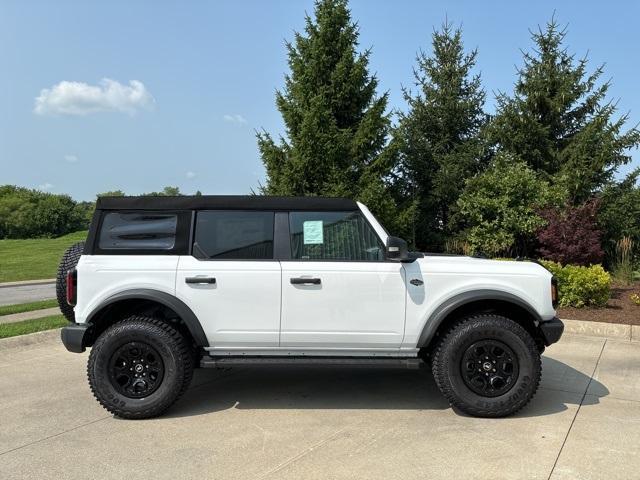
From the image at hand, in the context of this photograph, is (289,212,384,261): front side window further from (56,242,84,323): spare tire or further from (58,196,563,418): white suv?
(56,242,84,323): spare tire

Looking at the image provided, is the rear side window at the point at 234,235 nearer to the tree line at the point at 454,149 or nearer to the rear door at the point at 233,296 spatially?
the rear door at the point at 233,296

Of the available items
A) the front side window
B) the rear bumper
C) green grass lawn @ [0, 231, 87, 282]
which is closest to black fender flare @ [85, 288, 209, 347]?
the rear bumper

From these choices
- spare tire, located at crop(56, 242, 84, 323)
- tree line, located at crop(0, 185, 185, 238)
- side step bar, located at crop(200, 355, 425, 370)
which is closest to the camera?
side step bar, located at crop(200, 355, 425, 370)

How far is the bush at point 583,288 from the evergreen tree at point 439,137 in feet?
19.3

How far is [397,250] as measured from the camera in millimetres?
4312

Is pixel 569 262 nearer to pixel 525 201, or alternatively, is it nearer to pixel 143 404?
pixel 525 201

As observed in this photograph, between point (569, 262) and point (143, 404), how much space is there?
8749 millimetres

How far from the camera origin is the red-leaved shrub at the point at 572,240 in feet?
33.3

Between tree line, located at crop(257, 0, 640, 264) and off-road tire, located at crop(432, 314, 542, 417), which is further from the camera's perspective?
tree line, located at crop(257, 0, 640, 264)

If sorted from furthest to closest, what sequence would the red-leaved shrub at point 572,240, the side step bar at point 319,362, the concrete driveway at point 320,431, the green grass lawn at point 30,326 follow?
the red-leaved shrub at point 572,240, the green grass lawn at point 30,326, the side step bar at point 319,362, the concrete driveway at point 320,431

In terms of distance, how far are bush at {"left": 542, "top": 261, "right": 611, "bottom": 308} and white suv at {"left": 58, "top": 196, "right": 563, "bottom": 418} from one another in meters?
4.44

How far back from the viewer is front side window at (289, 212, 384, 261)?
4500 mm

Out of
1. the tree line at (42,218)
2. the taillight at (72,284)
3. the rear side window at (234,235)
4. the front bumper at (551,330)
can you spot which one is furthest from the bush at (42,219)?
the front bumper at (551,330)

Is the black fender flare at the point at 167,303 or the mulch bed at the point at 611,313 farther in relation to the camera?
the mulch bed at the point at 611,313
